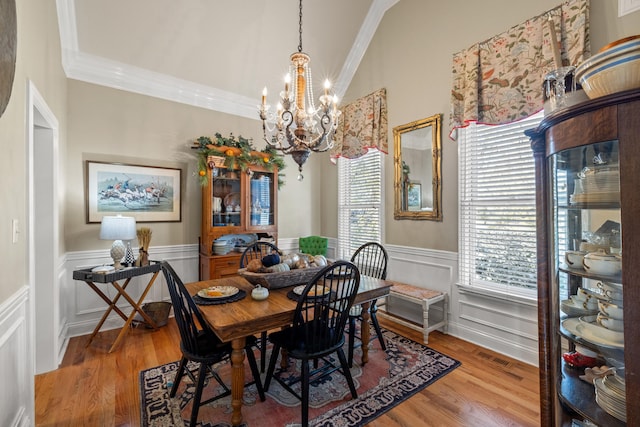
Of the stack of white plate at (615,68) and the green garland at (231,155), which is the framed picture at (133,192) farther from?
the stack of white plate at (615,68)

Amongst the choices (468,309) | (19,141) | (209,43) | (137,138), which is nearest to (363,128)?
(209,43)

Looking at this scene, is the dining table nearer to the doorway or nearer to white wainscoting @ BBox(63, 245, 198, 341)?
the doorway

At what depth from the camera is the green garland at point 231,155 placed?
3.59 m

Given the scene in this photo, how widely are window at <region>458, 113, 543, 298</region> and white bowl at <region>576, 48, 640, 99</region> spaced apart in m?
1.51

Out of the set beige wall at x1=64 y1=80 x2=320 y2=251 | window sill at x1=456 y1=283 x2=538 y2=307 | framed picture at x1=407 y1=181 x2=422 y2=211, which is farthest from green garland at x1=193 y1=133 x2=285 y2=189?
window sill at x1=456 y1=283 x2=538 y2=307

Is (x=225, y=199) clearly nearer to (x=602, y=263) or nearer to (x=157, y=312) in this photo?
(x=157, y=312)

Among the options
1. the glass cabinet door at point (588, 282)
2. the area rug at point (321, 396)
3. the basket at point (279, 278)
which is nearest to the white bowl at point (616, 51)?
the glass cabinet door at point (588, 282)

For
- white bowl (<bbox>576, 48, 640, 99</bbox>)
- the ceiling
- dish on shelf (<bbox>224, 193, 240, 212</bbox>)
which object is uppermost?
the ceiling

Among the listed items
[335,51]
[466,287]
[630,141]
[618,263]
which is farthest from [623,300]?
[335,51]

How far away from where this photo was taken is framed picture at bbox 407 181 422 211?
345 cm

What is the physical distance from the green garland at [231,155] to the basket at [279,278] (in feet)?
5.81

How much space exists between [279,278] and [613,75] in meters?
2.10

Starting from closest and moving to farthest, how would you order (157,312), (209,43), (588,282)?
(588,282)
(157,312)
(209,43)

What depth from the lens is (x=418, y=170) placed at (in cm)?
345
